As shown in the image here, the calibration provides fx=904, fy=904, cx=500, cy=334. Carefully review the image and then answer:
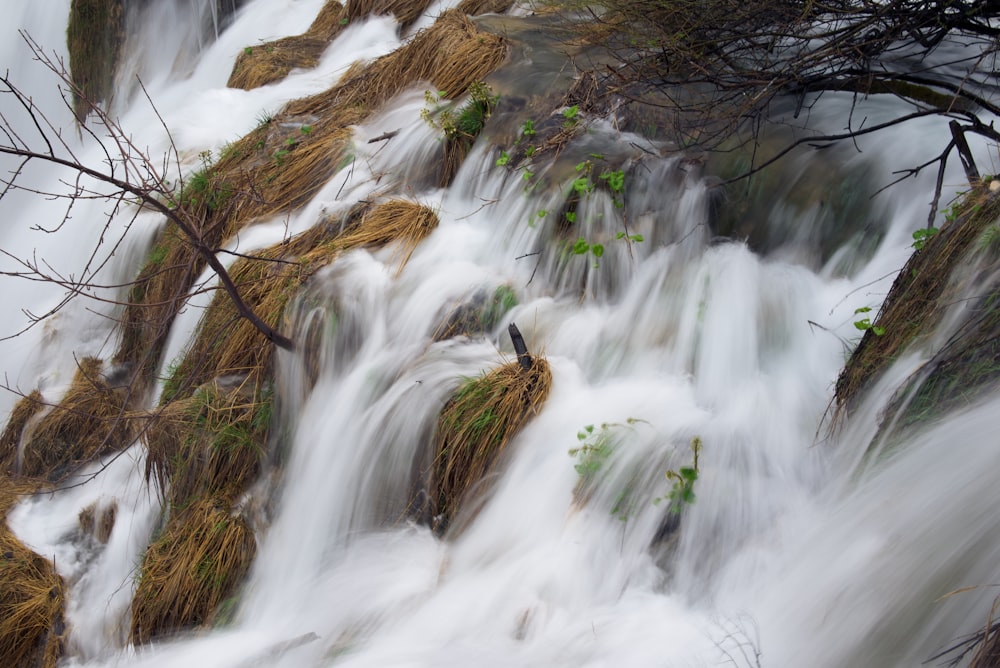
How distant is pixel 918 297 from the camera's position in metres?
3.11

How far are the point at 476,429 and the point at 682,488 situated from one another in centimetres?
94

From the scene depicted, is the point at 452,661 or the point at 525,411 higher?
the point at 525,411

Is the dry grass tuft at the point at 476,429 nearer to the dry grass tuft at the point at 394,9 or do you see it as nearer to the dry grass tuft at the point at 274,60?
the dry grass tuft at the point at 394,9

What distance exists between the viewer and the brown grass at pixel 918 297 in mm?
3045

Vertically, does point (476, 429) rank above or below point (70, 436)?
below

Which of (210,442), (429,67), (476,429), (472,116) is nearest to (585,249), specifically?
(476,429)

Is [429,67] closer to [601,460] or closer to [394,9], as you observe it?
[394,9]

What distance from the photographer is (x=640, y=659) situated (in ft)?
9.20

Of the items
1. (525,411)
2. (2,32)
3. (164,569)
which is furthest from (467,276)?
(2,32)

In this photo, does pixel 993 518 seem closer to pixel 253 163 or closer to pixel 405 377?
pixel 405 377

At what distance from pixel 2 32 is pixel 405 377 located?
9546 mm

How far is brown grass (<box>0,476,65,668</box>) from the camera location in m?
4.45

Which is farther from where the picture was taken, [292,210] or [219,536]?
[292,210]

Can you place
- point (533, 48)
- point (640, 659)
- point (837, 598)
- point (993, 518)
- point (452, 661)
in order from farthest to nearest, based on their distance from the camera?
point (533, 48), point (452, 661), point (640, 659), point (837, 598), point (993, 518)
